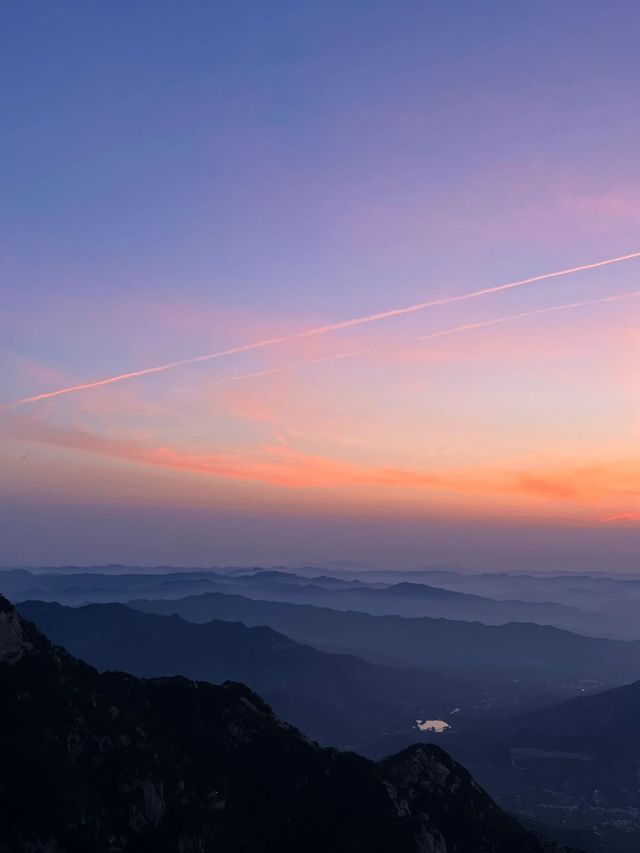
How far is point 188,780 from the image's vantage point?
127 meters

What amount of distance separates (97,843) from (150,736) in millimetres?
33883

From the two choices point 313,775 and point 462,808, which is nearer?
point 313,775

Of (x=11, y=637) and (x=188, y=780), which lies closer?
(x=188, y=780)

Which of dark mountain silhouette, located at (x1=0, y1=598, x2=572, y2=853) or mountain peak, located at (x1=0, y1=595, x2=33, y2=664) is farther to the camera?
mountain peak, located at (x1=0, y1=595, x2=33, y2=664)

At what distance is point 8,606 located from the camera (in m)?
139

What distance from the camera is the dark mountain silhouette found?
11038 cm

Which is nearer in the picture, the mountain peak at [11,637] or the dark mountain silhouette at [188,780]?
the dark mountain silhouette at [188,780]

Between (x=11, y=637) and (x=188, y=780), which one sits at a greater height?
(x=11, y=637)

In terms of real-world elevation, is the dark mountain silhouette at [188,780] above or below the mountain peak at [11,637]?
below

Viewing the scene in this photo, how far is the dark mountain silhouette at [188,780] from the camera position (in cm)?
11038

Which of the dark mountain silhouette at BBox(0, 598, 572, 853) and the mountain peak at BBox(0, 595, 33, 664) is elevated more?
the mountain peak at BBox(0, 595, 33, 664)

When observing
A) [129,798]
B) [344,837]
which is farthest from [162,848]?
[344,837]

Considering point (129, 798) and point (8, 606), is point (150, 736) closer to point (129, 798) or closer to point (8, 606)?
point (129, 798)

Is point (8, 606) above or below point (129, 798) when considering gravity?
above
